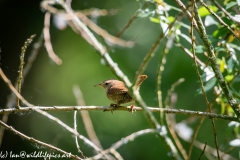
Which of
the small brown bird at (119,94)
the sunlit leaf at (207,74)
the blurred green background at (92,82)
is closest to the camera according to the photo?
the sunlit leaf at (207,74)

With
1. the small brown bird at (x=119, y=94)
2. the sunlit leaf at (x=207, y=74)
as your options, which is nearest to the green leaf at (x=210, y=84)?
the sunlit leaf at (x=207, y=74)

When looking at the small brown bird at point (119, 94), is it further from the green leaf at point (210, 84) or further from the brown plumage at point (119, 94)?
the green leaf at point (210, 84)

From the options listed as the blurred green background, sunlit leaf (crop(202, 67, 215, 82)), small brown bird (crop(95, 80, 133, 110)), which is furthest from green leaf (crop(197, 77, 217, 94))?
the blurred green background

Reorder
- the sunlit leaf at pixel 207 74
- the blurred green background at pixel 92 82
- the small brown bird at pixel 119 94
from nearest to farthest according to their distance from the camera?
the sunlit leaf at pixel 207 74
the small brown bird at pixel 119 94
the blurred green background at pixel 92 82

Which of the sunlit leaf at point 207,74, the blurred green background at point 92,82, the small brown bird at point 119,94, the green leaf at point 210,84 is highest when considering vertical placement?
the blurred green background at point 92,82

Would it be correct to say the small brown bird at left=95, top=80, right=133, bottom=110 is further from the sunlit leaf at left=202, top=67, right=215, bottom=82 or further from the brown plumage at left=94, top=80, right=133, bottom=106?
the sunlit leaf at left=202, top=67, right=215, bottom=82

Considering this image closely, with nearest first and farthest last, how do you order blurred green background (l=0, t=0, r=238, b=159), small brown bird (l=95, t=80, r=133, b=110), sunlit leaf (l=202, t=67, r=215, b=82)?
sunlit leaf (l=202, t=67, r=215, b=82) < small brown bird (l=95, t=80, r=133, b=110) < blurred green background (l=0, t=0, r=238, b=159)

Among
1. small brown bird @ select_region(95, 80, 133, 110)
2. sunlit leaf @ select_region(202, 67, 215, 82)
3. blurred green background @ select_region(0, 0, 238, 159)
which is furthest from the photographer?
blurred green background @ select_region(0, 0, 238, 159)

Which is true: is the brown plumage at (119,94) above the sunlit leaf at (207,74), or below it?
above

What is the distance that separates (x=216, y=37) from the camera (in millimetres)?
3207

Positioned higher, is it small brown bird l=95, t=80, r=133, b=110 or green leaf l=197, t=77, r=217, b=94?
small brown bird l=95, t=80, r=133, b=110

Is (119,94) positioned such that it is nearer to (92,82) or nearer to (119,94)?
(119,94)

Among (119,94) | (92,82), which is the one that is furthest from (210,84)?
(92,82)

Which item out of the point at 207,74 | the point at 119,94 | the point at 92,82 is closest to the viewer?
the point at 207,74
